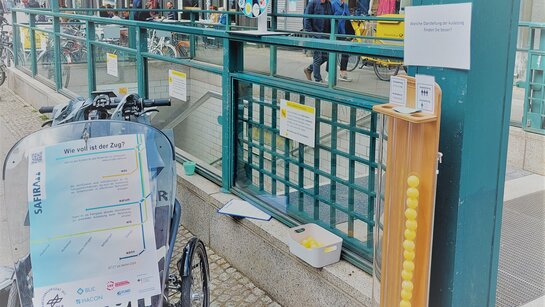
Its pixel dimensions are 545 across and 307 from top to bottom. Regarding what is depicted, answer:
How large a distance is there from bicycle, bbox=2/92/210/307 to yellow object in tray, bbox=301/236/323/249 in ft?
3.00

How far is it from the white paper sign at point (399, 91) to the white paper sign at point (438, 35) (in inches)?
2.8

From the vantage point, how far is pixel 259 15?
3.62 m

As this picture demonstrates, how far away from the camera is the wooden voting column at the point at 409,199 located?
1779mm

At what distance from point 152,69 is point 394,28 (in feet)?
Result: 18.9

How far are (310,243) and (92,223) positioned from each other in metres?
1.28

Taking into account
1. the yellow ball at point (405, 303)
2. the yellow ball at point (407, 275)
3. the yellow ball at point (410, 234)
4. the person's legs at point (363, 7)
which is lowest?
the yellow ball at point (405, 303)

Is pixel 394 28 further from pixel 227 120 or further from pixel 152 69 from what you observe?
pixel 227 120

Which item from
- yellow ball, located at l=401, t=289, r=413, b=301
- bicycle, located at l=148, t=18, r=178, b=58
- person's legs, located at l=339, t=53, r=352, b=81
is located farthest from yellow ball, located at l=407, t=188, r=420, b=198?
person's legs, located at l=339, t=53, r=352, b=81

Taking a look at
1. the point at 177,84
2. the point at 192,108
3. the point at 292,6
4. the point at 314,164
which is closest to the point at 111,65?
the point at 177,84

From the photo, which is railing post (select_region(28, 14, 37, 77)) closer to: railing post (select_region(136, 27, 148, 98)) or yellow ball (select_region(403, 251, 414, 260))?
railing post (select_region(136, 27, 148, 98))

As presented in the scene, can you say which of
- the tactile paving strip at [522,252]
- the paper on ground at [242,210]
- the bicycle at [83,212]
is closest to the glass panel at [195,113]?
the paper on ground at [242,210]

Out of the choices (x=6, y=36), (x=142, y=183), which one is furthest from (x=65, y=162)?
(x=6, y=36)

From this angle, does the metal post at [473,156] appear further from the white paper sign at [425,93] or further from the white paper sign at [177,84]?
the white paper sign at [177,84]

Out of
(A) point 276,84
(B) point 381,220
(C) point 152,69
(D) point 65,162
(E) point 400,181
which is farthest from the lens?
(C) point 152,69
